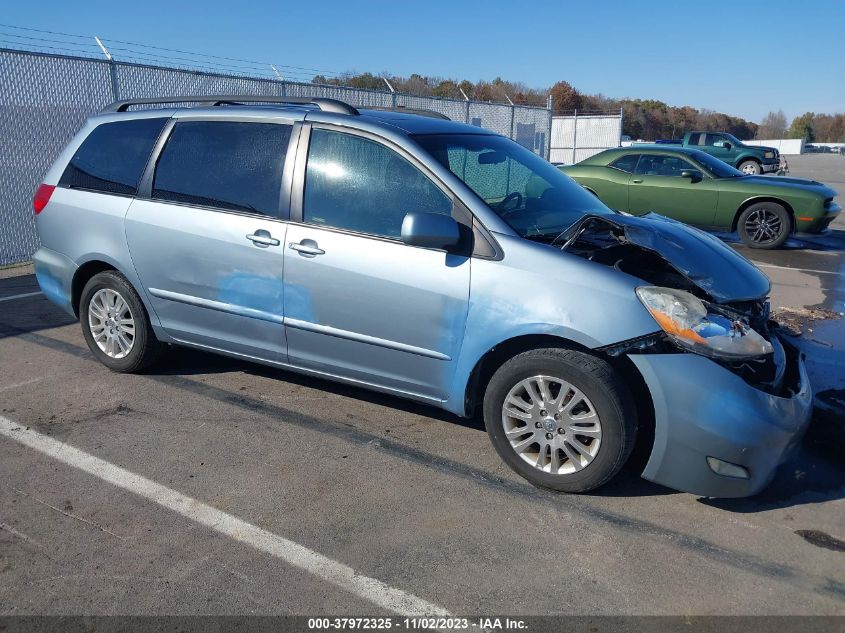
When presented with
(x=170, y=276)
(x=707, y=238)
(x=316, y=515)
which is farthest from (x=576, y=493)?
(x=170, y=276)

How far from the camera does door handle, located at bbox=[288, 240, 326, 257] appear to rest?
3.94 meters

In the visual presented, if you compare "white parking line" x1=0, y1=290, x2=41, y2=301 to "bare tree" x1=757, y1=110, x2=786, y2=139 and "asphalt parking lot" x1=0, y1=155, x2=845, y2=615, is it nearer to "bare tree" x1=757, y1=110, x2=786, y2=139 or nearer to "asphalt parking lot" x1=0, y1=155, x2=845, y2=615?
"asphalt parking lot" x1=0, y1=155, x2=845, y2=615

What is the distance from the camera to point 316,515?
3.30 meters

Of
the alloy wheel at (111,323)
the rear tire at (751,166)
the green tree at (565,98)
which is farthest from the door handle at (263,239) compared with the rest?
the green tree at (565,98)

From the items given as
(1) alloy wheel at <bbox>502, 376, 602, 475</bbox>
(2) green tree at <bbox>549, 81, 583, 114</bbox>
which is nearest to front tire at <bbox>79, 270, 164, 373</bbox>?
(1) alloy wheel at <bbox>502, 376, 602, 475</bbox>

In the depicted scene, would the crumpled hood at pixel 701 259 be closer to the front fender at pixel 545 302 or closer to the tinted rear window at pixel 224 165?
the front fender at pixel 545 302

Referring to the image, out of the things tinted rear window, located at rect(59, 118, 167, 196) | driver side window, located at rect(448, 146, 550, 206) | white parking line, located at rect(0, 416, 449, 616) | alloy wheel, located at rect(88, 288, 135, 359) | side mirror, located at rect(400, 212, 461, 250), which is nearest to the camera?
white parking line, located at rect(0, 416, 449, 616)

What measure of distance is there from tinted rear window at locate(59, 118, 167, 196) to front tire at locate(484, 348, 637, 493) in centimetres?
288

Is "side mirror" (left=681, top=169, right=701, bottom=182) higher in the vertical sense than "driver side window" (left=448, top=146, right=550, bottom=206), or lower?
lower

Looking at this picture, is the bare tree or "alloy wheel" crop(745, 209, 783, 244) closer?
"alloy wheel" crop(745, 209, 783, 244)

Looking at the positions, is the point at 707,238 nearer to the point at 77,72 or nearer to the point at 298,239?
the point at 298,239

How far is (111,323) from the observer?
4.99m

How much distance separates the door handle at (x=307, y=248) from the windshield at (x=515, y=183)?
0.81 metres

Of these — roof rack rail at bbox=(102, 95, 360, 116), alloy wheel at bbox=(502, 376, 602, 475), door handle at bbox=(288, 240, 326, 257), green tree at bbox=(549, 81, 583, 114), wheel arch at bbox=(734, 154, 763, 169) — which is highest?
green tree at bbox=(549, 81, 583, 114)
